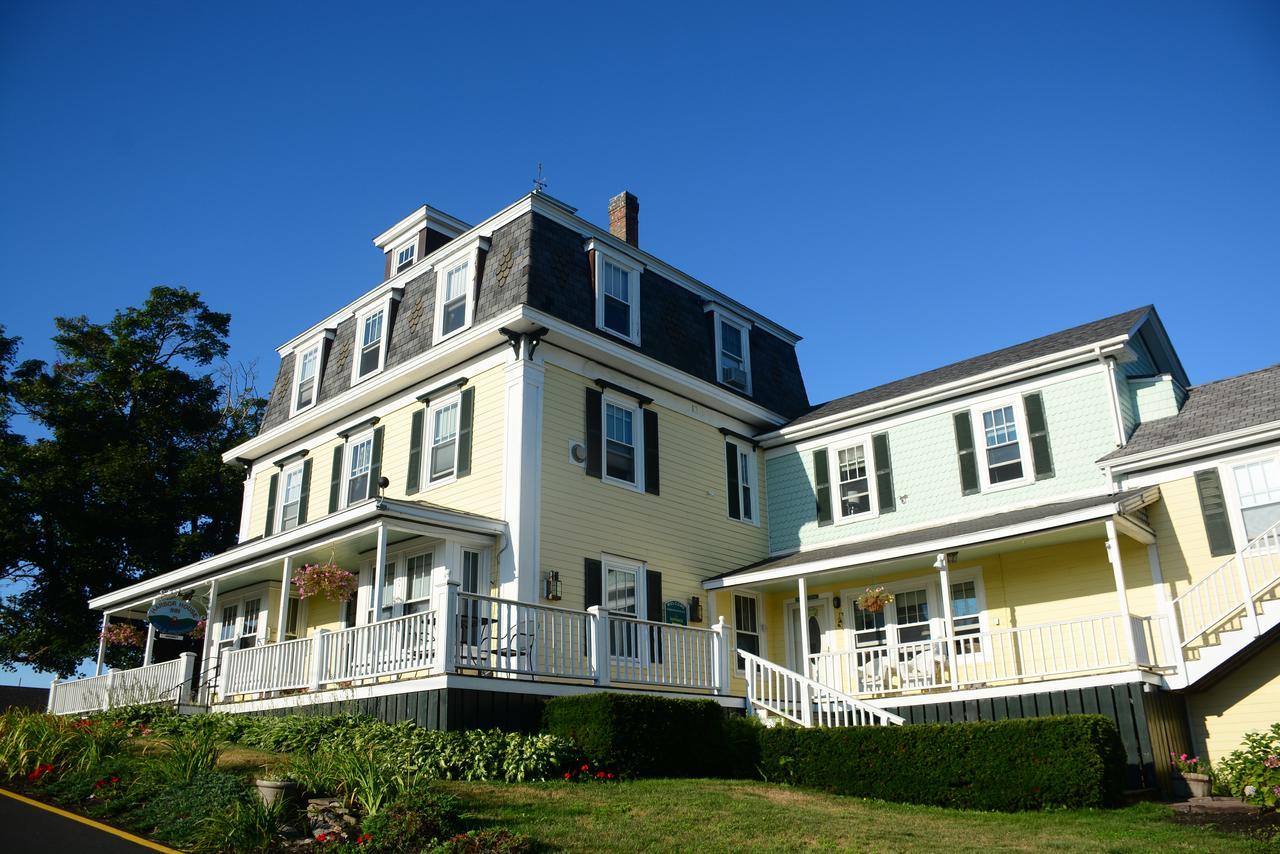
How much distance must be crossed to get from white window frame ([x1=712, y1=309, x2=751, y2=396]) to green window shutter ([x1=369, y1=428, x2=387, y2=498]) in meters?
6.66

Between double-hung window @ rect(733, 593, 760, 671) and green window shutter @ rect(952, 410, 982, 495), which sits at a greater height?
green window shutter @ rect(952, 410, 982, 495)

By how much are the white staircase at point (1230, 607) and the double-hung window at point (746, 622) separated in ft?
23.9

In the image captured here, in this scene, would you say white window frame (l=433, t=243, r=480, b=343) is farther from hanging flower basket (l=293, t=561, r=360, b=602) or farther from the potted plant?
the potted plant

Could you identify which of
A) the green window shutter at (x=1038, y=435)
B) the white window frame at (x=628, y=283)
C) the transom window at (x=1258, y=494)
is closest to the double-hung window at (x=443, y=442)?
the white window frame at (x=628, y=283)

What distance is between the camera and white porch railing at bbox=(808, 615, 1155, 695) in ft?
46.0

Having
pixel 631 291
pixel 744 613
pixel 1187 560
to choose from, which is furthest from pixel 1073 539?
pixel 631 291

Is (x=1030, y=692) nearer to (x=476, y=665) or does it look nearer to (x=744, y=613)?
(x=744, y=613)

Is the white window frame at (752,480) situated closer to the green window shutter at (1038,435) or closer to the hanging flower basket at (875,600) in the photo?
the hanging flower basket at (875,600)

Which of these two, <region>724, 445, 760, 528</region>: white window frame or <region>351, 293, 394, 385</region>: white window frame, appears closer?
<region>351, 293, 394, 385</region>: white window frame

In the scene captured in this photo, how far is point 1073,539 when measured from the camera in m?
15.9

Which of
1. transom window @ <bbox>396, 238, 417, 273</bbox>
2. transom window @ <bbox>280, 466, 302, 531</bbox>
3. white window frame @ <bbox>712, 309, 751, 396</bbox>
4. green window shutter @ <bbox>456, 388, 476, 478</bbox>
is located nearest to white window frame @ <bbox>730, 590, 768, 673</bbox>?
white window frame @ <bbox>712, 309, 751, 396</bbox>

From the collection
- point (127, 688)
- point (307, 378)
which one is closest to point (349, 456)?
point (307, 378)

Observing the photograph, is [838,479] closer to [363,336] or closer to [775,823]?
[363,336]

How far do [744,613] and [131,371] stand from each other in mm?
20874
